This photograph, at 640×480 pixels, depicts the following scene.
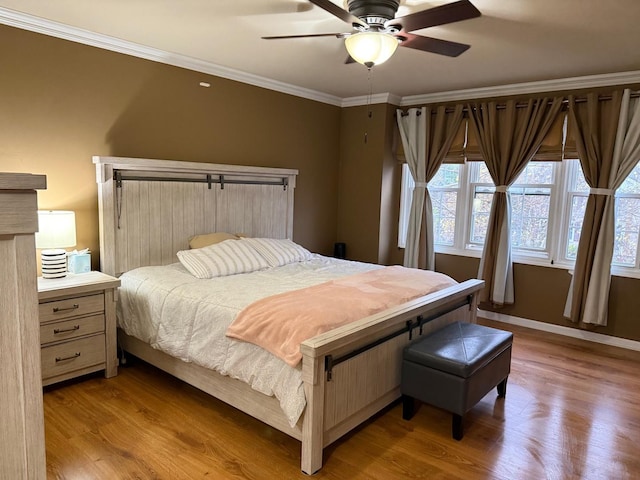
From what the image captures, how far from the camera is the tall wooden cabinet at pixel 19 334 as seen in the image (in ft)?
2.55

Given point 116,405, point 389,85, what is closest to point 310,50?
point 389,85

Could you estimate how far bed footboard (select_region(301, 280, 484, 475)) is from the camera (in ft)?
7.12

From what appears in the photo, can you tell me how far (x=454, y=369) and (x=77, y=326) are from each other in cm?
241

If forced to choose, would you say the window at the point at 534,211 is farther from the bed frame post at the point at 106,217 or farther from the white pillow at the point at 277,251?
the bed frame post at the point at 106,217

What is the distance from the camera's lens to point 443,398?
99.8 inches

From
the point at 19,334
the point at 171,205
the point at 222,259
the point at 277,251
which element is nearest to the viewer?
the point at 19,334

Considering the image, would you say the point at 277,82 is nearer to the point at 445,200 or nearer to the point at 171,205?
the point at 171,205

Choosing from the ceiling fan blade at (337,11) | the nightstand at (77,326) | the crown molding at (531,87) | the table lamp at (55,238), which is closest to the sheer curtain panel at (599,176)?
the crown molding at (531,87)

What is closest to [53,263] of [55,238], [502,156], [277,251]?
[55,238]

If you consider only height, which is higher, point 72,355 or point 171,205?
point 171,205

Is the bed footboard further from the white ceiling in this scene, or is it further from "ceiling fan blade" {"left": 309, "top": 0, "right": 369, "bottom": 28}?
the white ceiling

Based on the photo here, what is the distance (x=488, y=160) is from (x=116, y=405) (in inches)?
155

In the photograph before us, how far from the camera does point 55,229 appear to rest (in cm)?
302

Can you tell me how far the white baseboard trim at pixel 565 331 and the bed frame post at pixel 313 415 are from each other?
126 inches
